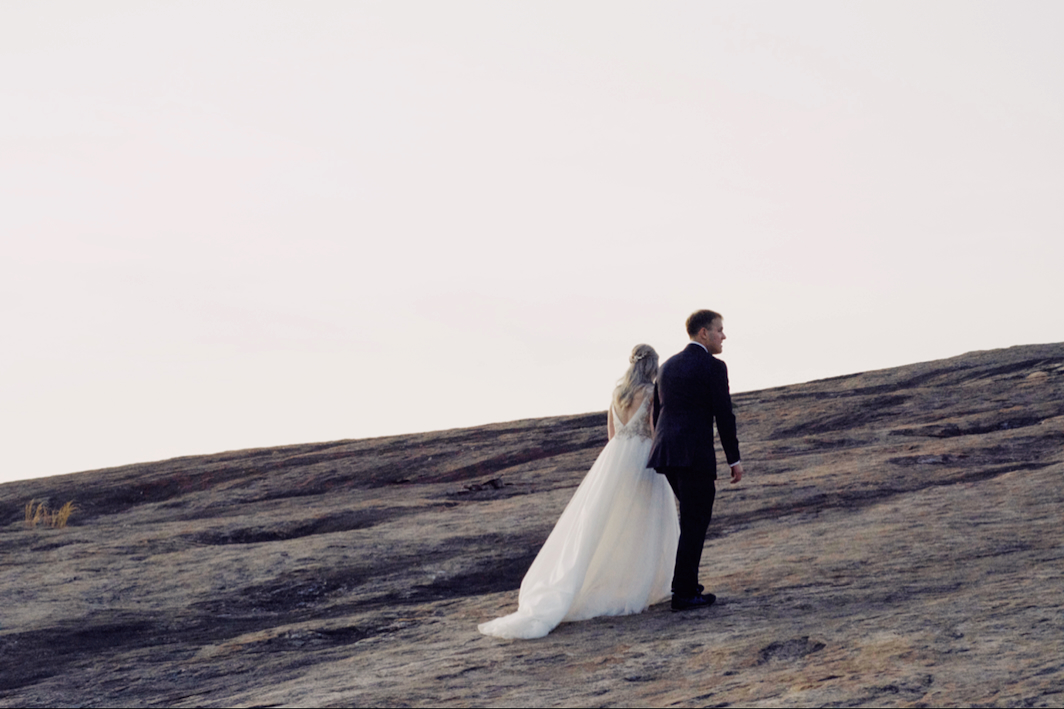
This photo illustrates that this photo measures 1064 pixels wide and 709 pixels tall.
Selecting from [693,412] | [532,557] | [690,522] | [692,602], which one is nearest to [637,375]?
[693,412]

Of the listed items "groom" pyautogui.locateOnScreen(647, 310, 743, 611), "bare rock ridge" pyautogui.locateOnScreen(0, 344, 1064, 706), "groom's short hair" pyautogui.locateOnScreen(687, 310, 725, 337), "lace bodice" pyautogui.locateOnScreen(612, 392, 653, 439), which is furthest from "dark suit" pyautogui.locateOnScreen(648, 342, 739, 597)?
"bare rock ridge" pyautogui.locateOnScreen(0, 344, 1064, 706)

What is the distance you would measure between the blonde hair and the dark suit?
0.48m

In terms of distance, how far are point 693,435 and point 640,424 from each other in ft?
2.46

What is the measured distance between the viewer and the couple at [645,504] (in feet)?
30.3

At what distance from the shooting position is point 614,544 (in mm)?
9719

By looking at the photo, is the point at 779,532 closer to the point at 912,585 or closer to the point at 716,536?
the point at 716,536

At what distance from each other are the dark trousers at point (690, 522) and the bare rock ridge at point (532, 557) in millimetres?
A: 425

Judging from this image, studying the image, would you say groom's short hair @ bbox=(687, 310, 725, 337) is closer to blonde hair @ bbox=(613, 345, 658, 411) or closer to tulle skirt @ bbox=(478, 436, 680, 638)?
blonde hair @ bbox=(613, 345, 658, 411)

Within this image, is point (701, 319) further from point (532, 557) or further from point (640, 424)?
point (532, 557)

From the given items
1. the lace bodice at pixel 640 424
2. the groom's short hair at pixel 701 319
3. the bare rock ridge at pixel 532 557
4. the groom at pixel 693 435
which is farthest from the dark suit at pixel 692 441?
the bare rock ridge at pixel 532 557

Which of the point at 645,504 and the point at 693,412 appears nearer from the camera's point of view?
the point at 693,412

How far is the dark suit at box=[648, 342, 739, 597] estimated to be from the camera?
30.2 ft

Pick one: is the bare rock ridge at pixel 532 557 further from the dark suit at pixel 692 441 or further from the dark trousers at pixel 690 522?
the dark suit at pixel 692 441

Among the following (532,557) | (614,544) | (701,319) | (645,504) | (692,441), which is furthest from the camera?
(532,557)
